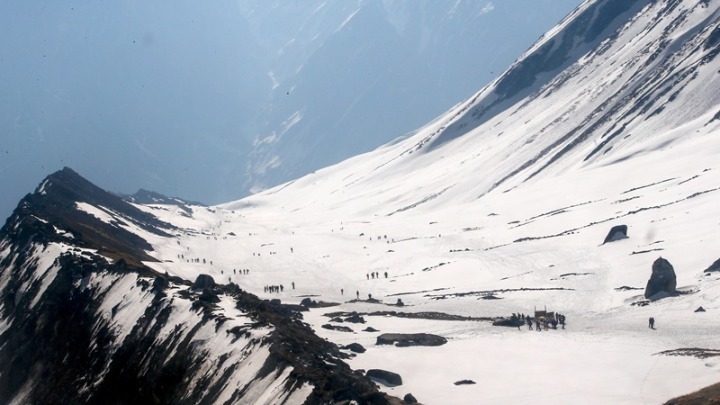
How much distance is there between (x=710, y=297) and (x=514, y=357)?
14.8 meters

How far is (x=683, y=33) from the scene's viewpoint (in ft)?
579

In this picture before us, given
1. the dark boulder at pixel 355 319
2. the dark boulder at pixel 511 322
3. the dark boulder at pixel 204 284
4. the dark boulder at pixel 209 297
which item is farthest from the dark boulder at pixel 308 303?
the dark boulder at pixel 209 297

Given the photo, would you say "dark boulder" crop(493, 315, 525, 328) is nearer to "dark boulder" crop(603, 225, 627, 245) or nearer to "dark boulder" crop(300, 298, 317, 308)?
"dark boulder" crop(300, 298, 317, 308)

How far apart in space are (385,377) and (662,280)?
2378cm

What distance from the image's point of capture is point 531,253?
281ft

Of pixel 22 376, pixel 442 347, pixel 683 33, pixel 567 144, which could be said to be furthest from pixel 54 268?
pixel 683 33

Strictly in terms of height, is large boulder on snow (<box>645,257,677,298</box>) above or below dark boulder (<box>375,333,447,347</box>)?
above

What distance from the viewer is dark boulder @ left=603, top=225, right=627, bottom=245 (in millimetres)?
79188

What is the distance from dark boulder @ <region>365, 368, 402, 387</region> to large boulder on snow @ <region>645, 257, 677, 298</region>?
917 inches

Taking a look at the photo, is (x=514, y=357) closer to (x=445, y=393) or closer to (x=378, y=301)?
(x=445, y=393)

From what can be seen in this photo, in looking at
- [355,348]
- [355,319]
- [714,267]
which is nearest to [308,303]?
[355,319]

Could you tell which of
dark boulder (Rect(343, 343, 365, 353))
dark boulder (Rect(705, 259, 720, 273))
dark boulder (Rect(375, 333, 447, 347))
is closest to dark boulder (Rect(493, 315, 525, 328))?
dark boulder (Rect(375, 333, 447, 347))

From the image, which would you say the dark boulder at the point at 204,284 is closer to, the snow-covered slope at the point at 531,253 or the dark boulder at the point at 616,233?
the snow-covered slope at the point at 531,253

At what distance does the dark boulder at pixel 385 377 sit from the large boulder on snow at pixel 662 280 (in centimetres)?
2329
